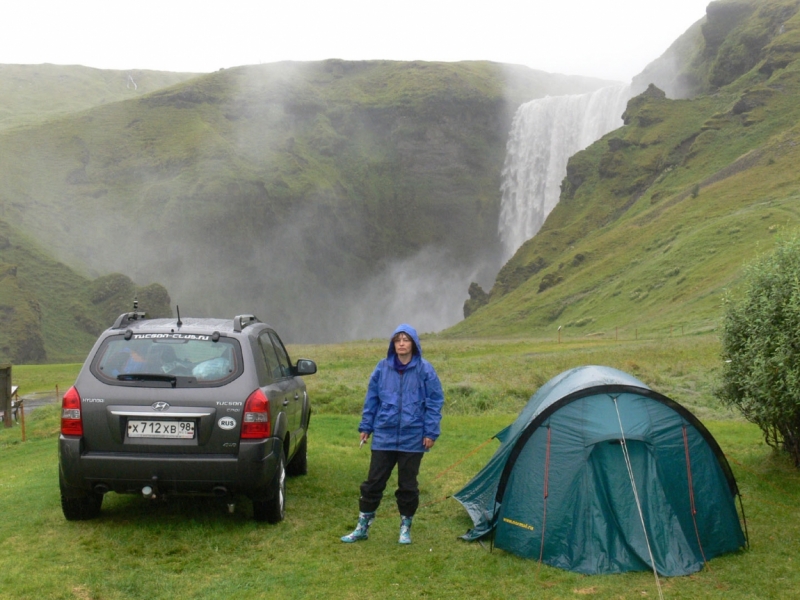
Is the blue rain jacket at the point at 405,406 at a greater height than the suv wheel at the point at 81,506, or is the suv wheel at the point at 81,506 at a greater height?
the blue rain jacket at the point at 405,406

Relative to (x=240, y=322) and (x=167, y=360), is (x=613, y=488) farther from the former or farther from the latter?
(x=167, y=360)

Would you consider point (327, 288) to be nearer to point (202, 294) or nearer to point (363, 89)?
point (202, 294)

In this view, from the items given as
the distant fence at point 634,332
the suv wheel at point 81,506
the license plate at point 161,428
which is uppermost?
the license plate at point 161,428

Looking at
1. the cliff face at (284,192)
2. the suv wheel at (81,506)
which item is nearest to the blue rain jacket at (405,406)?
the suv wheel at (81,506)

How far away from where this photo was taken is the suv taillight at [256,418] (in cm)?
783

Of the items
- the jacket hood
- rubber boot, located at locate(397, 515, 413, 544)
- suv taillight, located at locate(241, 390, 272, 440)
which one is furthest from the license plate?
rubber boot, located at locate(397, 515, 413, 544)

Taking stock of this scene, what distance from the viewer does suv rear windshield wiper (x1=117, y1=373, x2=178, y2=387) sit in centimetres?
786

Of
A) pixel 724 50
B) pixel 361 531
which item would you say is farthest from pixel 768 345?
pixel 724 50

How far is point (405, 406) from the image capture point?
8008 mm

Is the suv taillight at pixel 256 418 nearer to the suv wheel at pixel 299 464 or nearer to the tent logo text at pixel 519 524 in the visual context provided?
the tent logo text at pixel 519 524

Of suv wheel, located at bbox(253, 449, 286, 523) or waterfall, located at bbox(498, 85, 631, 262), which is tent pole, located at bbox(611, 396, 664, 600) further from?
waterfall, located at bbox(498, 85, 631, 262)

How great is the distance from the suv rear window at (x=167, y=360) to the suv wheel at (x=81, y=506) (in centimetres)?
143

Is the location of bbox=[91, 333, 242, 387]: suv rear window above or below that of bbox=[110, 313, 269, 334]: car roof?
below

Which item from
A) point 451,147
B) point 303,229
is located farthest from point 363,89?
point 303,229
